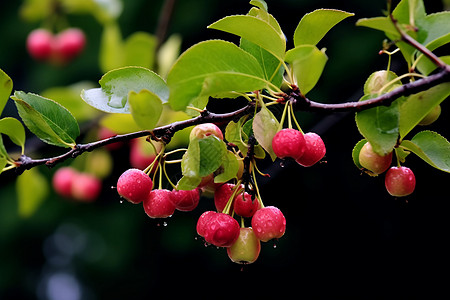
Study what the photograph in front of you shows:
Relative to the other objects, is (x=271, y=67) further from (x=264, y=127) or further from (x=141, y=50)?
(x=141, y=50)

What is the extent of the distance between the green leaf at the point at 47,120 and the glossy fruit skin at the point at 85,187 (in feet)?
6.10

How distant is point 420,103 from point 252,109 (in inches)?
9.4

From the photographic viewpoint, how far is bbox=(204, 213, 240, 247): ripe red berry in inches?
29.1

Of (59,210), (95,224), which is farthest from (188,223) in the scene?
(59,210)

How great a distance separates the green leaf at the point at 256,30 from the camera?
659mm

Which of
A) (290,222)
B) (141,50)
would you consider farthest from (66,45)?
(290,222)

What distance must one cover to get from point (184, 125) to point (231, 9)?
3.06 m

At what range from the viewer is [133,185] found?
774 millimetres

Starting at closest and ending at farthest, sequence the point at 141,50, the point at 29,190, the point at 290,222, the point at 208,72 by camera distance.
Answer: the point at 208,72 → the point at 141,50 → the point at 29,190 → the point at 290,222

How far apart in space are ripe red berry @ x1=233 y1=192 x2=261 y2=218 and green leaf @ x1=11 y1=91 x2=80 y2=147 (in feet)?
0.95

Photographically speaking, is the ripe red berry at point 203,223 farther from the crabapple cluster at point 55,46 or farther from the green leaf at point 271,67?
the crabapple cluster at point 55,46

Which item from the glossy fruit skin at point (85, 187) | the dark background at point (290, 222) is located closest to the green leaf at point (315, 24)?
the glossy fruit skin at point (85, 187)

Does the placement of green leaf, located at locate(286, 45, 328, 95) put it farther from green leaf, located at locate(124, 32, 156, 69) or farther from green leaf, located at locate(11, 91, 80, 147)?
green leaf, located at locate(124, 32, 156, 69)

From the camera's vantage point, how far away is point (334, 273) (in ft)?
14.2
